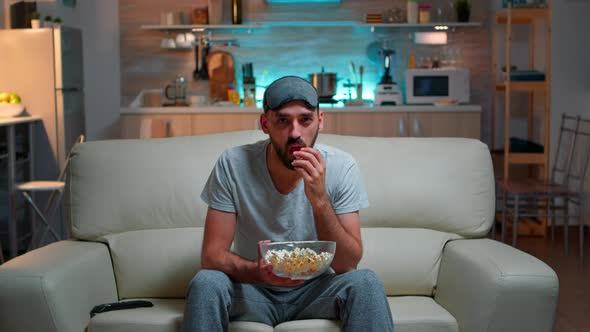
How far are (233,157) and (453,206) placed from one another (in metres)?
0.93

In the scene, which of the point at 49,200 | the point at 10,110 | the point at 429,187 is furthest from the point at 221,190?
the point at 10,110

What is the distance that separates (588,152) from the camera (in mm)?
5758

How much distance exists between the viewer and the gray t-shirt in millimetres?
2723

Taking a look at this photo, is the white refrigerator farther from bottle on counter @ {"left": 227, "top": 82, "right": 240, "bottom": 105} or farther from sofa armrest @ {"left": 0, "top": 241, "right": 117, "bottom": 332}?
sofa armrest @ {"left": 0, "top": 241, "right": 117, "bottom": 332}

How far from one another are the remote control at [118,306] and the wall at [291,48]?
5.26 meters

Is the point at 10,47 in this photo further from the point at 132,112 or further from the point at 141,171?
the point at 141,171

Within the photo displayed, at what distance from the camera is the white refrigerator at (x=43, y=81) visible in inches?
246

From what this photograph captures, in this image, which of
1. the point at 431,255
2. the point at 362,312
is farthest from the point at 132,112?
the point at 362,312

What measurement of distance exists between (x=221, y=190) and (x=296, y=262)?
421 millimetres

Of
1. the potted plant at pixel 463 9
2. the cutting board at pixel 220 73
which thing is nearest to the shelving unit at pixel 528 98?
the potted plant at pixel 463 9

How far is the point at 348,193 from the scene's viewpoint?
2.73 meters

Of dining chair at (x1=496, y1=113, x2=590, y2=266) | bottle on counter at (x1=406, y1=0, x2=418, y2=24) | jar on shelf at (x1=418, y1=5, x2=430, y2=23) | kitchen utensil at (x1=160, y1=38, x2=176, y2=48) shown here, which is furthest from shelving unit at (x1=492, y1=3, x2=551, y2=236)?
kitchen utensil at (x1=160, y1=38, x2=176, y2=48)

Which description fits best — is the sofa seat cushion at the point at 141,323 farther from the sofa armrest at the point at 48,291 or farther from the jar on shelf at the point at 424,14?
the jar on shelf at the point at 424,14

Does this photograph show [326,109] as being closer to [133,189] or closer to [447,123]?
[447,123]
